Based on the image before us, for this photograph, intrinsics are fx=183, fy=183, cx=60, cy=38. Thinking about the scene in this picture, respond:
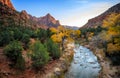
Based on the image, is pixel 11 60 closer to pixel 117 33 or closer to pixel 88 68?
pixel 88 68

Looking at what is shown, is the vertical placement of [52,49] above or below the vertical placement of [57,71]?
above

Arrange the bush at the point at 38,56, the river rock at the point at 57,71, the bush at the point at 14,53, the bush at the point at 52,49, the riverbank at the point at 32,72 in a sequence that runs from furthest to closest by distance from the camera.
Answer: the bush at the point at 52,49 → the river rock at the point at 57,71 → the bush at the point at 38,56 → the bush at the point at 14,53 → the riverbank at the point at 32,72

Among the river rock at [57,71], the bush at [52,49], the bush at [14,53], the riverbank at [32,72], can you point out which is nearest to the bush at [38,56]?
the riverbank at [32,72]

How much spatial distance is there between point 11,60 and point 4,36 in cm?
1448

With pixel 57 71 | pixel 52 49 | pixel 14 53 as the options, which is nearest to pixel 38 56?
pixel 14 53

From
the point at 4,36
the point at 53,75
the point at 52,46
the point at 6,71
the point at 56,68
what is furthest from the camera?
the point at 4,36

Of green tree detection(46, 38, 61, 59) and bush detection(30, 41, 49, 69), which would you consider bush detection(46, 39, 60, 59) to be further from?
bush detection(30, 41, 49, 69)

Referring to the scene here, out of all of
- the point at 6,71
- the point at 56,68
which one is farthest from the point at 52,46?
the point at 6,71

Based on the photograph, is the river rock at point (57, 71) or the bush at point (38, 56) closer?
the bush at point (38, 56)

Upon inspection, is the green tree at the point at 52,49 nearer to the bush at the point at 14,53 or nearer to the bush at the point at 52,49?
the bush at the point at 52,49

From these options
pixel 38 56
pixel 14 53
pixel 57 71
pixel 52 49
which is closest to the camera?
pixel 14 53

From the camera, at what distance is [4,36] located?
49.4 m

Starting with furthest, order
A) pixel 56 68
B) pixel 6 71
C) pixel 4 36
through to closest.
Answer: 1. pixel 4 36
2. pixel 56 68
3. pixel 6 71

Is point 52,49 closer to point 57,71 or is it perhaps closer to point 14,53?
point 57,71
